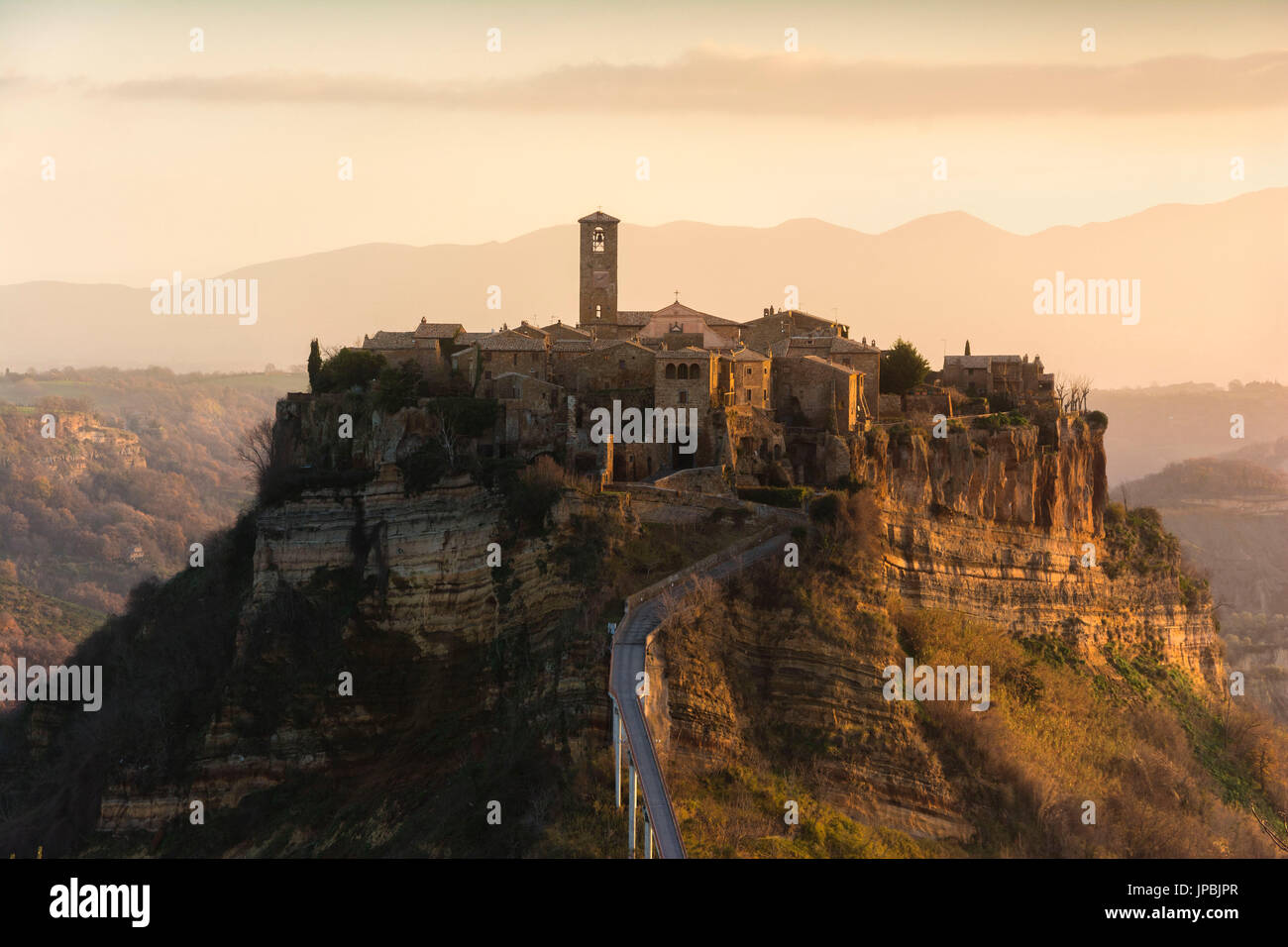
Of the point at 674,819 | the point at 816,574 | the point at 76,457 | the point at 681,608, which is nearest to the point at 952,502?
the point at 816,574

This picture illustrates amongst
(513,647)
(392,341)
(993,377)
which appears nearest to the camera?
(513,647)

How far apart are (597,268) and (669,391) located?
11.9m

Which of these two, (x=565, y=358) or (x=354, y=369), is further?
(x=354, y=369)

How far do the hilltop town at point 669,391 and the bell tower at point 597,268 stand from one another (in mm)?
1921

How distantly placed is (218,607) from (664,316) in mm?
18290

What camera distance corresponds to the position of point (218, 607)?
52719 millimetres

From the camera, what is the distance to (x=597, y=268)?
5838 centimetres

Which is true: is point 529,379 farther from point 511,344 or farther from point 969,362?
point 969,362

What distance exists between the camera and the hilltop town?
4722 cm

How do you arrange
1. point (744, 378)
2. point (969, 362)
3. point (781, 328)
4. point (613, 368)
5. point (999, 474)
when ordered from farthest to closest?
1. point (969, 362)
2. point (781, 328)
3. point (999, 474)
4. point (613, 368)
5. point (744, 378)

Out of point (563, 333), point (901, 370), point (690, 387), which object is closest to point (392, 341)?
point (563, 333)

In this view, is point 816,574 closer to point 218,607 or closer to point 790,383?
point 790,383

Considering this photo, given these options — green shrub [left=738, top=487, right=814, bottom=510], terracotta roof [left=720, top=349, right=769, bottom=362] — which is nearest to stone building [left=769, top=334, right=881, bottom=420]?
terracotta roof [left=720, top=349, right=769, bottom=362]

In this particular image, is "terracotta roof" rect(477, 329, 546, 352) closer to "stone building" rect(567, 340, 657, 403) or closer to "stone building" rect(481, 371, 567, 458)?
"stone building" rect(567, 340, 657, 403)
